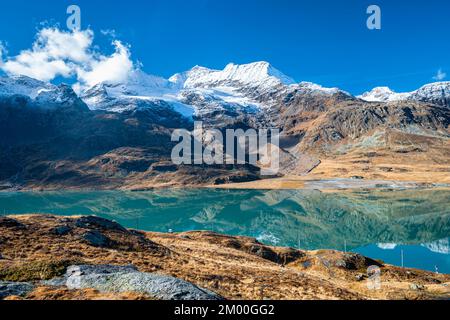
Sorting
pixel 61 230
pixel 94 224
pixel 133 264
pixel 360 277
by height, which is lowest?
pixel 360 277

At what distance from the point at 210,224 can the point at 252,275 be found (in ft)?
346

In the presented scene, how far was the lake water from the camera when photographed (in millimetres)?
91125

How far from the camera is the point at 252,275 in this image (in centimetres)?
3009

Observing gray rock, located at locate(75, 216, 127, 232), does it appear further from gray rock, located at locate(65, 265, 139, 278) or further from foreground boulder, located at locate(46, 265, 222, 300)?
foreground boulder, located at locate(46, 265, 222, 300)

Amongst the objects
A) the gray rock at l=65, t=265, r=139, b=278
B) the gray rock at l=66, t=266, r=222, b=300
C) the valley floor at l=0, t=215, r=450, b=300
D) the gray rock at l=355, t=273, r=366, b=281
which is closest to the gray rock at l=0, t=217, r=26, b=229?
the valley floor at l=0, t=215, r=450, b=300

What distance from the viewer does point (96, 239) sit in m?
33.3

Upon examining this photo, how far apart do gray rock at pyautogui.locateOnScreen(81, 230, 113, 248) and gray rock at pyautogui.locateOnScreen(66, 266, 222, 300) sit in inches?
493

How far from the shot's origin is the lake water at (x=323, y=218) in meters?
91.1

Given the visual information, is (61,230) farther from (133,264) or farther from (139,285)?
(139,285)

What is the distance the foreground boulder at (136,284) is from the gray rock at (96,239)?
12331 millimetres

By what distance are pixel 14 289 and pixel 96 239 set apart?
16.2 meters

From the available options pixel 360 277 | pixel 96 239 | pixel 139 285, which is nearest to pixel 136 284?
pixel 139 285
